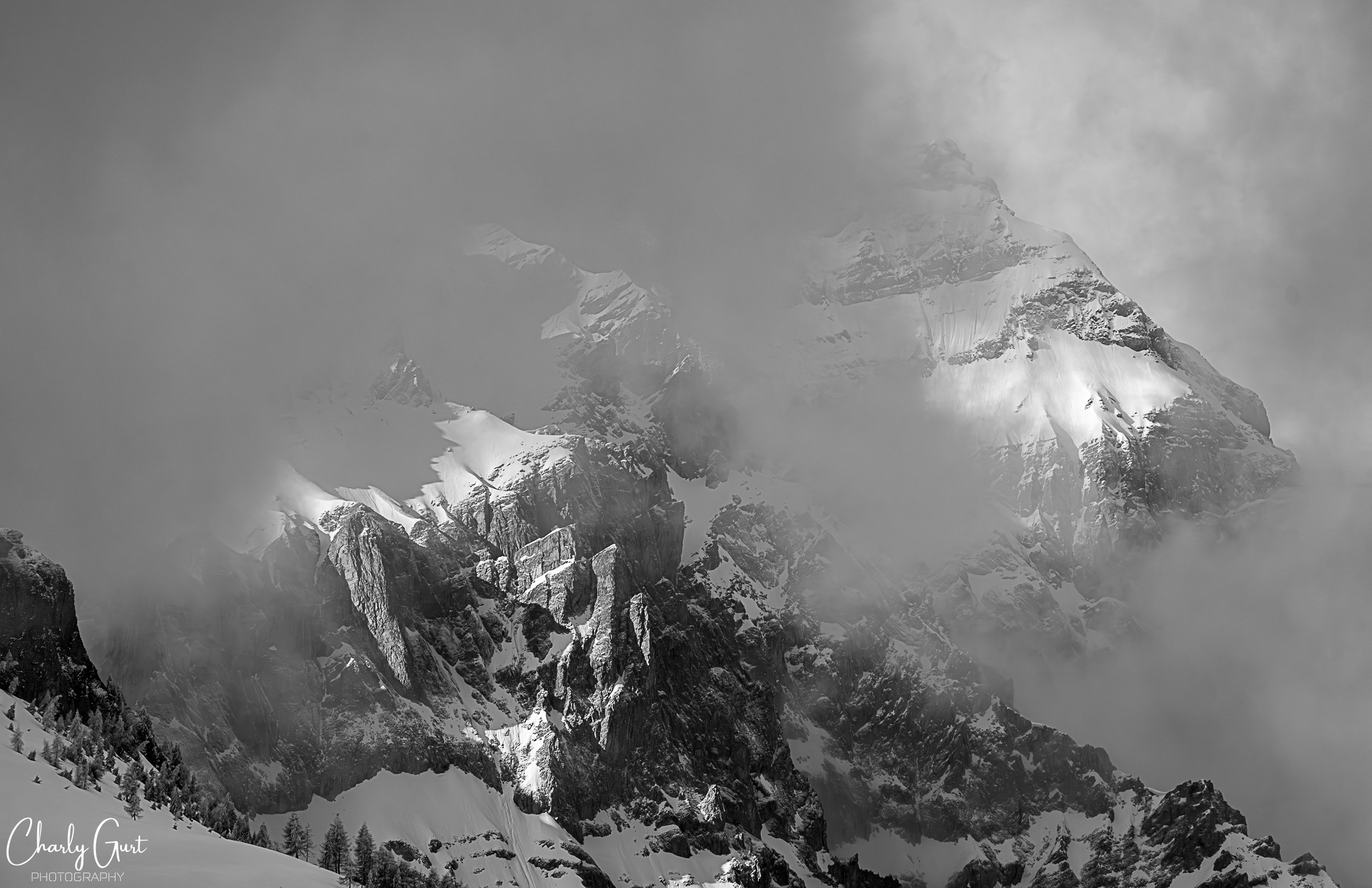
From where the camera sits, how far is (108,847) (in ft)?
378

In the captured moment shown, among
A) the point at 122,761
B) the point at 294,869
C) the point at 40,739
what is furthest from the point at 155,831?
the point at 122,761

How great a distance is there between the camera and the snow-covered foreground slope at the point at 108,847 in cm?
10875

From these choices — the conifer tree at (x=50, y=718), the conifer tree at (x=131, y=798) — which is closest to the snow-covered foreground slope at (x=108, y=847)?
the conifer tree at (x=131, y=798)

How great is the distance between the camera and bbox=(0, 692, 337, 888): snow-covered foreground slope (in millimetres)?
108750

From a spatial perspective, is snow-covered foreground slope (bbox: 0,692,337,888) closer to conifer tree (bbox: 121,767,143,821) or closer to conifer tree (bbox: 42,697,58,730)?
conifer tree (bbox: 121,767,143,821)

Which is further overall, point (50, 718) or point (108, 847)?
point (50, 718)

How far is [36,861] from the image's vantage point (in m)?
108

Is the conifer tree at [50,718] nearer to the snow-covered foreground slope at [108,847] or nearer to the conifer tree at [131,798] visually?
the conifer tree at [131,798]

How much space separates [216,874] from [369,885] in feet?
216

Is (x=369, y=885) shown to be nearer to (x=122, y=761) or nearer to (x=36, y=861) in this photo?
(x=122, y=761)

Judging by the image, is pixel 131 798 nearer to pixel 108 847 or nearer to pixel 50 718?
pixel 108 847

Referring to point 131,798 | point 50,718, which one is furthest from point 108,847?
point 50,718

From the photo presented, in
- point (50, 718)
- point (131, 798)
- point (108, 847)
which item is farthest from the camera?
point (50, 718)

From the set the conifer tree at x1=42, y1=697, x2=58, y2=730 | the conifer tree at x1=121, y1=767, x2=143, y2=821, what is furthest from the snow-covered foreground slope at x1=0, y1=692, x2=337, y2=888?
the conifer tree at x1=42, y1=697, x2=58, y2=730
